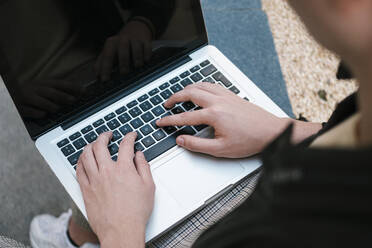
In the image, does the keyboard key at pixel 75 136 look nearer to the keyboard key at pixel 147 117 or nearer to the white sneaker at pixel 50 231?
the keyboard key at pixel 147 117

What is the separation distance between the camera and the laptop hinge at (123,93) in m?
0.76

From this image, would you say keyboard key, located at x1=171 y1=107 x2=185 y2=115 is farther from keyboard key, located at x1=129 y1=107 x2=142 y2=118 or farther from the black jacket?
the black jacket

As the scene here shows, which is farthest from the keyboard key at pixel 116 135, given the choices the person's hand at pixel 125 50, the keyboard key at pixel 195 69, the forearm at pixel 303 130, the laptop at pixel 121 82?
the forearm at pixel 303 130

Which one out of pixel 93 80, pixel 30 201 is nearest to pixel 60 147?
pixel 93 80

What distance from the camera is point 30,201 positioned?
1.15 m

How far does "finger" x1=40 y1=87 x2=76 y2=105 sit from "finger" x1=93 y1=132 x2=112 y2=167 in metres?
0.09

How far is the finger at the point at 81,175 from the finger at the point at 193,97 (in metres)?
0.20

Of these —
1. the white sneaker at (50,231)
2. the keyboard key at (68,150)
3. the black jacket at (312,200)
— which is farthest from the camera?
the white sneaker at (50,231)

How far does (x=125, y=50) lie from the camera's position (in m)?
0.74

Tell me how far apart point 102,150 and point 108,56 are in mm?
179

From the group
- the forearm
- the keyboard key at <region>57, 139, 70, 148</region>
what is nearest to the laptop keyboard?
the keyboard key at <region>57, 139, 70, 148</region>

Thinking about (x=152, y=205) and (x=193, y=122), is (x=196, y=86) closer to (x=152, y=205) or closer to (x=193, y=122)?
(x=193, y=122)

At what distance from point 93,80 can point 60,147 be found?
142mm

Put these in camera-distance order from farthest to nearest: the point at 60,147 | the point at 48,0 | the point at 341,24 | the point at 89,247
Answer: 1. the point at 89,247
2. the point at 60,147
3. the point at 48,0
4. the point at 341,24
